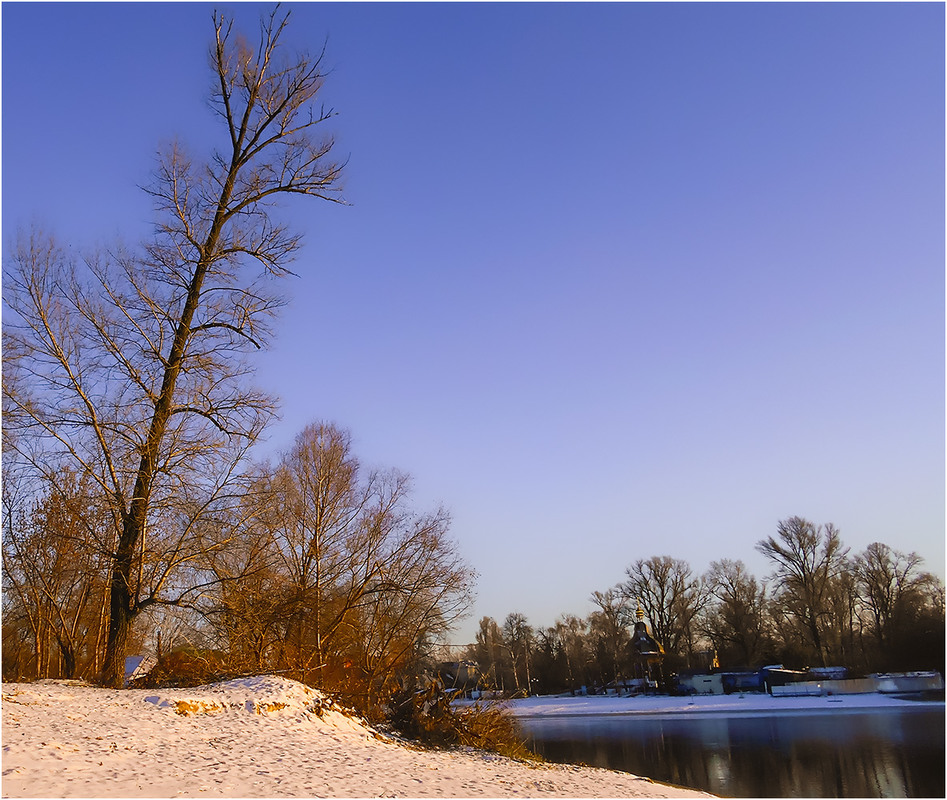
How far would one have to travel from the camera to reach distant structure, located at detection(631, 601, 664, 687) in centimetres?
6494

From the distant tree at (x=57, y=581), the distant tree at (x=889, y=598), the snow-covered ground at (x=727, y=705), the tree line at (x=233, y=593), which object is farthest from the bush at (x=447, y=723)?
the distant tree at (x=889, y=598)

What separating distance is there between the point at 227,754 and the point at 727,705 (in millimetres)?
48711

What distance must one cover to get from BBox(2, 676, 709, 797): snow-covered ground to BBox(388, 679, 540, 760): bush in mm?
2407

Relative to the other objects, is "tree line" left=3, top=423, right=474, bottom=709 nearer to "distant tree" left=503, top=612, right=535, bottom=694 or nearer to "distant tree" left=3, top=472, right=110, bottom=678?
"distant tree" left=3, top=472, right=110, bottom=678

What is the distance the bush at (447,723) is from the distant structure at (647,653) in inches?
2022

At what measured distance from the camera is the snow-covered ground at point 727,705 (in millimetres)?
44500

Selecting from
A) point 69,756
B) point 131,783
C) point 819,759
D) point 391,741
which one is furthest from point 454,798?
point 819,759

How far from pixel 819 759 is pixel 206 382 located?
23.0 m

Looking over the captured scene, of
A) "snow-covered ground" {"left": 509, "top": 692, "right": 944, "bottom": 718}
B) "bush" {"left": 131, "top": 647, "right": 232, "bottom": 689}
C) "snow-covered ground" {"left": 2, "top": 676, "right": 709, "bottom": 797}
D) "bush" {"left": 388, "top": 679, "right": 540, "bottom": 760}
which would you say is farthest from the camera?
"snow-covered ground" {"left": 509, "top": 692, "right": 944, "bottom": 718}

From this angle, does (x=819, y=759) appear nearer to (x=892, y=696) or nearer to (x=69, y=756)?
(x=69, y=756)

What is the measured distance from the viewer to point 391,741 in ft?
→ 42.3

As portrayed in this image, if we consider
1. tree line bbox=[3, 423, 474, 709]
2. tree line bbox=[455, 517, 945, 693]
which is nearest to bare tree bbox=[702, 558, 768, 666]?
tree line bbox=[455, 517, 945, 693]

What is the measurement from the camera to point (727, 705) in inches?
1933

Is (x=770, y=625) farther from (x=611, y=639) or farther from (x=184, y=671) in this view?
(x=184, y=671)
